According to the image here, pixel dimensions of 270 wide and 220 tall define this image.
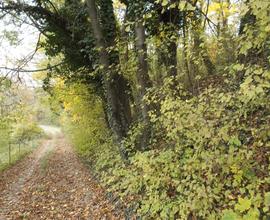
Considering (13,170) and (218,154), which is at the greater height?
(218,154)

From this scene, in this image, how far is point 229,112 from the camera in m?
4.77

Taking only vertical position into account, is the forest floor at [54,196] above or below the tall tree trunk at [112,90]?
below

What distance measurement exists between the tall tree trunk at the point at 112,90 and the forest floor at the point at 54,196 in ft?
4.89

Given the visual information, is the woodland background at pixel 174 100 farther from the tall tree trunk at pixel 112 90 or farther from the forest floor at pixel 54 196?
the forest floor at pixel 54 196

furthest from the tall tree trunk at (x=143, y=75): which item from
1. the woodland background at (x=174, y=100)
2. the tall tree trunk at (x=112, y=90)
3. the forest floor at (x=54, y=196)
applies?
the forest floor at (x=54, y=196)

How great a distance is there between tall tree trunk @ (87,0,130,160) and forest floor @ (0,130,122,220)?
1491 millimetres

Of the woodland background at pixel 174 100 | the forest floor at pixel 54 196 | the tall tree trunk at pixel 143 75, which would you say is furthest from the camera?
the forest floor at pixel 54 196

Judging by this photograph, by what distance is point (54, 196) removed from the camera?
907 cm

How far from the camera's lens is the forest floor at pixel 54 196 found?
23.9 ft

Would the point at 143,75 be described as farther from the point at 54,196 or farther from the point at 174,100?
the point at 54,196

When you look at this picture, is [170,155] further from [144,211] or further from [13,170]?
[13,170]

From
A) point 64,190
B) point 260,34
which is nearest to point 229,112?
point 260,34

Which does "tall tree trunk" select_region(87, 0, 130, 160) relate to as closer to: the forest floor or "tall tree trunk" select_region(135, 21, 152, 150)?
"tall tree trunk" select_region(135, 21, 152, 150)

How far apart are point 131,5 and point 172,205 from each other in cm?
487
